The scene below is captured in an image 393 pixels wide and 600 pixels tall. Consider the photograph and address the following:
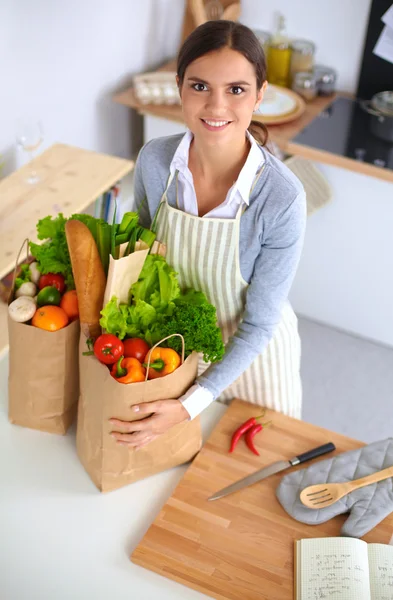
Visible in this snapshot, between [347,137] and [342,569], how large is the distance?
6.15 feet

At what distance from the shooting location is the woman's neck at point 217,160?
127cm

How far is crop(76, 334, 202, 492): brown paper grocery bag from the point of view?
1111 mm

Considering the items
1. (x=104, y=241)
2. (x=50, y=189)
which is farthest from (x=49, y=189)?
(x=104, y=241)

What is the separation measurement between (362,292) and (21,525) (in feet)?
6.49

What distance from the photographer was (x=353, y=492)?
1209mm

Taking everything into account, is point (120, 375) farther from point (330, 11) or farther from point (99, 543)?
point (330, 11)

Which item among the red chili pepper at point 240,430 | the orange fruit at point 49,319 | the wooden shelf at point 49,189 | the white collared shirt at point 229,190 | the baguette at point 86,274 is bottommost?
the wooden shelf at point 49,189

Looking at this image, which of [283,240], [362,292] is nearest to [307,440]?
[283,240]

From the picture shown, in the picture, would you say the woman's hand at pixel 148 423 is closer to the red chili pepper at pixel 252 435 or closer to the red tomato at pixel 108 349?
the red tomato at pixel 108 349

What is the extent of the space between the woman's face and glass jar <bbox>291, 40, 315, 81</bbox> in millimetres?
Result: 1742

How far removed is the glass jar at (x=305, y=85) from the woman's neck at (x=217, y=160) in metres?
1.62

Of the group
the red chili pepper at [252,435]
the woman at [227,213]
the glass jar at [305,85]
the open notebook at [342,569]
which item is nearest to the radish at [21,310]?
the woman at [227,213]

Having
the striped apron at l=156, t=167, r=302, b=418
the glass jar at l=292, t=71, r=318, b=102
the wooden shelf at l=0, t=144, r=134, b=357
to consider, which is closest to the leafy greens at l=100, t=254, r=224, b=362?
the striped apron at l=156, t=167, r=302, b=418

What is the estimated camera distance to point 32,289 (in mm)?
1255
